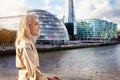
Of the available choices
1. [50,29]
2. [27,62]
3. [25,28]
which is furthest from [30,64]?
[50,29]

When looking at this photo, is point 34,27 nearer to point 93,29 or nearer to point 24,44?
point 24,44

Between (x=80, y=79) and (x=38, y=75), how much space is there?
753 cm

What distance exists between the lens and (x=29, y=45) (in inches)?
49.6

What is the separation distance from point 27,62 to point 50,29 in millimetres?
38426

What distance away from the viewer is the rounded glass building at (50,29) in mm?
39312

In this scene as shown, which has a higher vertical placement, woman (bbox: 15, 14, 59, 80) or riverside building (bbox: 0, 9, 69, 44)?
woman (bbox: 15, 14, 59, 80)

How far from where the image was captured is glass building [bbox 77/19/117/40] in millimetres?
59781

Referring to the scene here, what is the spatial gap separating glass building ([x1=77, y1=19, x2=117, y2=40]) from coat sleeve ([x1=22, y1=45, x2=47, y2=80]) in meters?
57.6

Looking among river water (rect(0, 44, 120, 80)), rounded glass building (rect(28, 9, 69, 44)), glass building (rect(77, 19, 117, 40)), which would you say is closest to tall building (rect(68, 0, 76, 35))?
glass building (rect(77, 19, 117, 40))

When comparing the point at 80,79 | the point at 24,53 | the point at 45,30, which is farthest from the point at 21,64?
the point at 45,30

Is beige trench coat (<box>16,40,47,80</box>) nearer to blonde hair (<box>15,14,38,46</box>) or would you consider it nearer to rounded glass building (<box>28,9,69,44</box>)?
blonde hair (<box>15,14,38,46</box>)

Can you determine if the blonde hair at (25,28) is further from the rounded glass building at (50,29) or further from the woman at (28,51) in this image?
the rounded glass building at (50,29)

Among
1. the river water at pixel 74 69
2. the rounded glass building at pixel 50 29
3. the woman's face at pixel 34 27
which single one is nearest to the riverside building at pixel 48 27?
the rounded glass building at pixel 50 29

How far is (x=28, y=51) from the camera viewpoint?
1.24 meters
